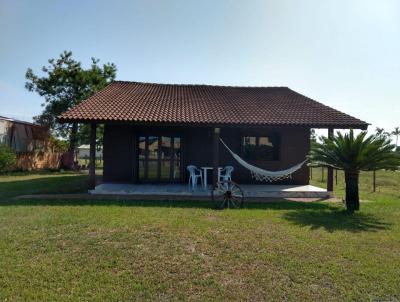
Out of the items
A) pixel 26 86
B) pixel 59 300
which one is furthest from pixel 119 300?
pixel 26 86

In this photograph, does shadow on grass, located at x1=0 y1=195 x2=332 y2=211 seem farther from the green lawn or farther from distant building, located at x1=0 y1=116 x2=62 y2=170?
distant building, located at x1=0 y1=116 x2=62 y2=170

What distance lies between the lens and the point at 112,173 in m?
11.9

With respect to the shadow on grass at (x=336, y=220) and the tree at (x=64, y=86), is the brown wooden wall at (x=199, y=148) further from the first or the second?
the tree at (x=64, y=86)

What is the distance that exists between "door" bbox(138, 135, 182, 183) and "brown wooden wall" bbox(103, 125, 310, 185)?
23cm

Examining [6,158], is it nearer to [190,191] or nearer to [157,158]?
[157,158]

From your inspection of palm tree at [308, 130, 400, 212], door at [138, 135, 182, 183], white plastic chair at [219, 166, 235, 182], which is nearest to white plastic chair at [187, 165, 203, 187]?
white plastic chair at [219, 166, 235, 182]

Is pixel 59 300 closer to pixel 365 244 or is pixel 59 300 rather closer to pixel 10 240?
pixel 10 240

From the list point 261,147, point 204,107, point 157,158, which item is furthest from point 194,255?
point 261,147

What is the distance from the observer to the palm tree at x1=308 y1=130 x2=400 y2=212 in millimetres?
8055

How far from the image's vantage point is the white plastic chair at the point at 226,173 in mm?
10343

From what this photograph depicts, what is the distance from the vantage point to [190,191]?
10.1 m

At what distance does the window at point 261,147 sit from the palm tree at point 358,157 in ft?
13.5

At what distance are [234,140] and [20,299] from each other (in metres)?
9.80

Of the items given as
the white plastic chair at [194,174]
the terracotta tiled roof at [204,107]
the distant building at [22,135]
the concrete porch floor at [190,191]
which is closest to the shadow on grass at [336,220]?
the concrete porch floor at [190,191]
